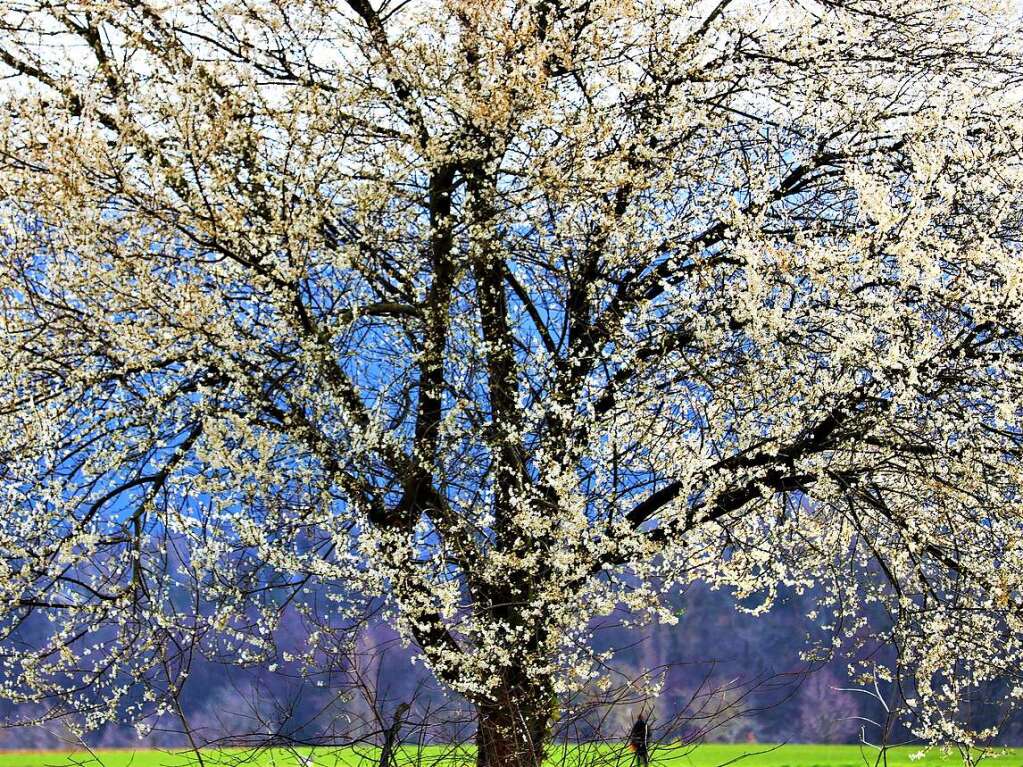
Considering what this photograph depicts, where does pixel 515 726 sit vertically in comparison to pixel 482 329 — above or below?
below

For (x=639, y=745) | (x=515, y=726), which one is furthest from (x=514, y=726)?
(x=639, y=745)

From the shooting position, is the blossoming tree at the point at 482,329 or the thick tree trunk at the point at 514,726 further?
the blossoming tree at the point at 482,329

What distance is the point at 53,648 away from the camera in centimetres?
618

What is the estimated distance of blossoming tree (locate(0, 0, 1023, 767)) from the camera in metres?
5.60

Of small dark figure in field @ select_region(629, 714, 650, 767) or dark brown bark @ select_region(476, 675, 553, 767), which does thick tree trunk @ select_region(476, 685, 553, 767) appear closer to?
dark brown bark @ select_region(476, 675, 553, 767)

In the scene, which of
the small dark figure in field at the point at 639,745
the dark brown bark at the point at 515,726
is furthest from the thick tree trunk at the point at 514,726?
the small dark figure in field at the point at 639,745

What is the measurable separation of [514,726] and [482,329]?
138 inches

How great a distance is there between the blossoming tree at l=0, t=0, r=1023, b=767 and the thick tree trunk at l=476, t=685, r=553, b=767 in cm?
11

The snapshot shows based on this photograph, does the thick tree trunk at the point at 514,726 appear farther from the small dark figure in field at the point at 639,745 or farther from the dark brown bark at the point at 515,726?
the small dark figure in field at the point at 639,745

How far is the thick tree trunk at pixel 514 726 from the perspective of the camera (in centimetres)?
390

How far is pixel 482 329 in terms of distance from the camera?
266 inches

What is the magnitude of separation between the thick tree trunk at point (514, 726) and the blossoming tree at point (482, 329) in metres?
0.11

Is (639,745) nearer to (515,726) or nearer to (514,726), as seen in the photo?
(515,726)

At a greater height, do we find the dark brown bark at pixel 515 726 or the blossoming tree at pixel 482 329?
the blossoming tree at pixel 482 329
